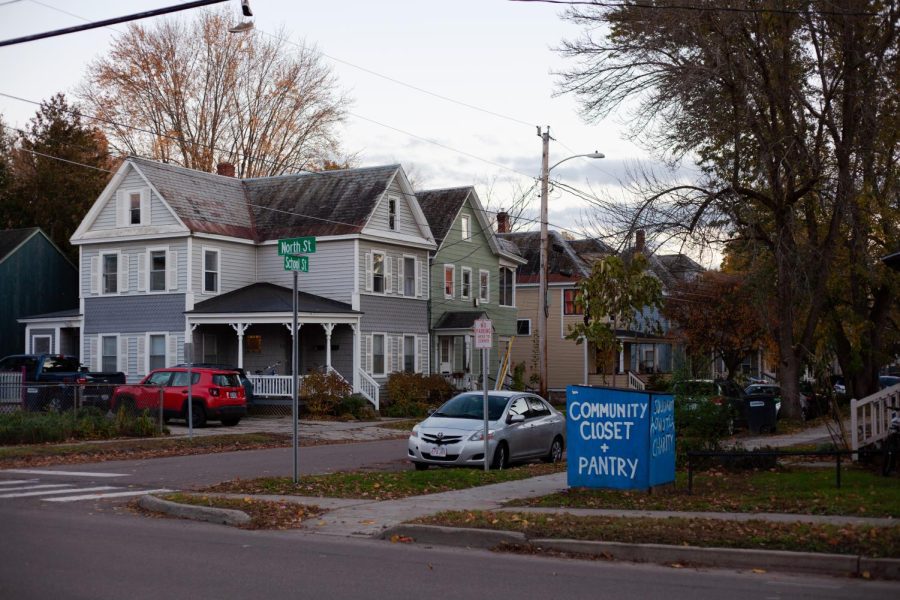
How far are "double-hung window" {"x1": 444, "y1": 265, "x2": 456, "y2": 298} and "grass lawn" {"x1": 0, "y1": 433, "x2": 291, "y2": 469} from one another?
19437mm

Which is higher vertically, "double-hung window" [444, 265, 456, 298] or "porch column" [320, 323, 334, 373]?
"double-hung window" [444, 265, 456, 298]

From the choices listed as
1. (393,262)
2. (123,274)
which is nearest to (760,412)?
(393,262)

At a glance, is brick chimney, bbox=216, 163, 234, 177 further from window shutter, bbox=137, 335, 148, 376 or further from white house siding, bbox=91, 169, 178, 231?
window shutter, bbox=137, 335, 148, 376

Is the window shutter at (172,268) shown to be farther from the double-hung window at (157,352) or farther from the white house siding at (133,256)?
the double-hung window at (157,352)

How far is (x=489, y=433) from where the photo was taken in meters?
18.9

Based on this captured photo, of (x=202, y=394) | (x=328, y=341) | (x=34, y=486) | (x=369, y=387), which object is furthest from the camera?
(x=369, y=387)

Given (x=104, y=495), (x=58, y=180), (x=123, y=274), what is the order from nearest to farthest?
1. (x=104, y=495)
2. (x=123, y=274)
3. (x=58, y=180)

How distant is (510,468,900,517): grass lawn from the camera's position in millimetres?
12711

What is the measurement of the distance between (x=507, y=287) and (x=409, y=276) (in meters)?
8.98

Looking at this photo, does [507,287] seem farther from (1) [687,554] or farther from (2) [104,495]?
(1) [687,554]

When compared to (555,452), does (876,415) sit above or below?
above

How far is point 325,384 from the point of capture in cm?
3638

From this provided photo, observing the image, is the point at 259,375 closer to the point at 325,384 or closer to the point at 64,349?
the point at 325,384

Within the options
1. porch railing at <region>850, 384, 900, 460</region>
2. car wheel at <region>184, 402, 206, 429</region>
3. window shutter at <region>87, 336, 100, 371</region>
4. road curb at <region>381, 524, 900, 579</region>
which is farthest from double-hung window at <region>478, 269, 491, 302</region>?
road curb at <region>381, 524, 900, 579</region>
